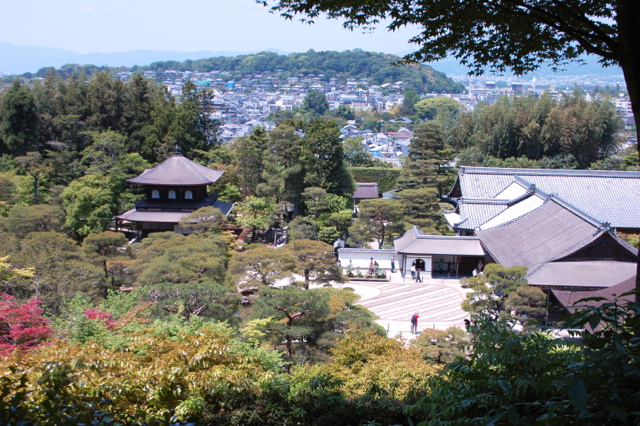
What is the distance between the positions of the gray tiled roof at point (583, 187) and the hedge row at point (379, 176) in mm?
12503

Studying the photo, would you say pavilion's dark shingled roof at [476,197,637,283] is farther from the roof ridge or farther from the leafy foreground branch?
the leafy foreground branch

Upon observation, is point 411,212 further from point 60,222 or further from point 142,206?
point 60,222

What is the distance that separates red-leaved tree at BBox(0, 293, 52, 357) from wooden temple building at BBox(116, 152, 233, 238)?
42.1 feet

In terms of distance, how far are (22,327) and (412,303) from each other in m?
11.4

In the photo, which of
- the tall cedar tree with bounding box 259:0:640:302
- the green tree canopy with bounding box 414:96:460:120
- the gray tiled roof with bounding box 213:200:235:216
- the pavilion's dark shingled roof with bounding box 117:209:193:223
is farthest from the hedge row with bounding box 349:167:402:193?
the green tree canopy with bounding box 414:96:460:120

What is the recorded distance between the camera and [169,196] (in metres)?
22.9

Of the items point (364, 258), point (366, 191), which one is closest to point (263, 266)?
point (364, 258)

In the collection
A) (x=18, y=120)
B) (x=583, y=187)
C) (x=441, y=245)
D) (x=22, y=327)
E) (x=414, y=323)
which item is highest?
(x=18, y=120)

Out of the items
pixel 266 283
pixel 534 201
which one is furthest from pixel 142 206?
pixel 534 201

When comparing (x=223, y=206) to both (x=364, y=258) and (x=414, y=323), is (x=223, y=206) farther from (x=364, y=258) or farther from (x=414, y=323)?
(x=414, y=323)

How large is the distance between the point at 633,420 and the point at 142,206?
2275 cm

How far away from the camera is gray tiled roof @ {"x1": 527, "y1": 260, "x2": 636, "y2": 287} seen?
13.7 meters

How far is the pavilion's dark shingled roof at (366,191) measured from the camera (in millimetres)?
32531

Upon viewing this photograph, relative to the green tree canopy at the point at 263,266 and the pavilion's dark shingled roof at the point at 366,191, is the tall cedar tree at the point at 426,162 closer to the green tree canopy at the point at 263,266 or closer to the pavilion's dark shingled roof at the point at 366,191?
the pavilion's dark shingled roof at the point at 366,191
